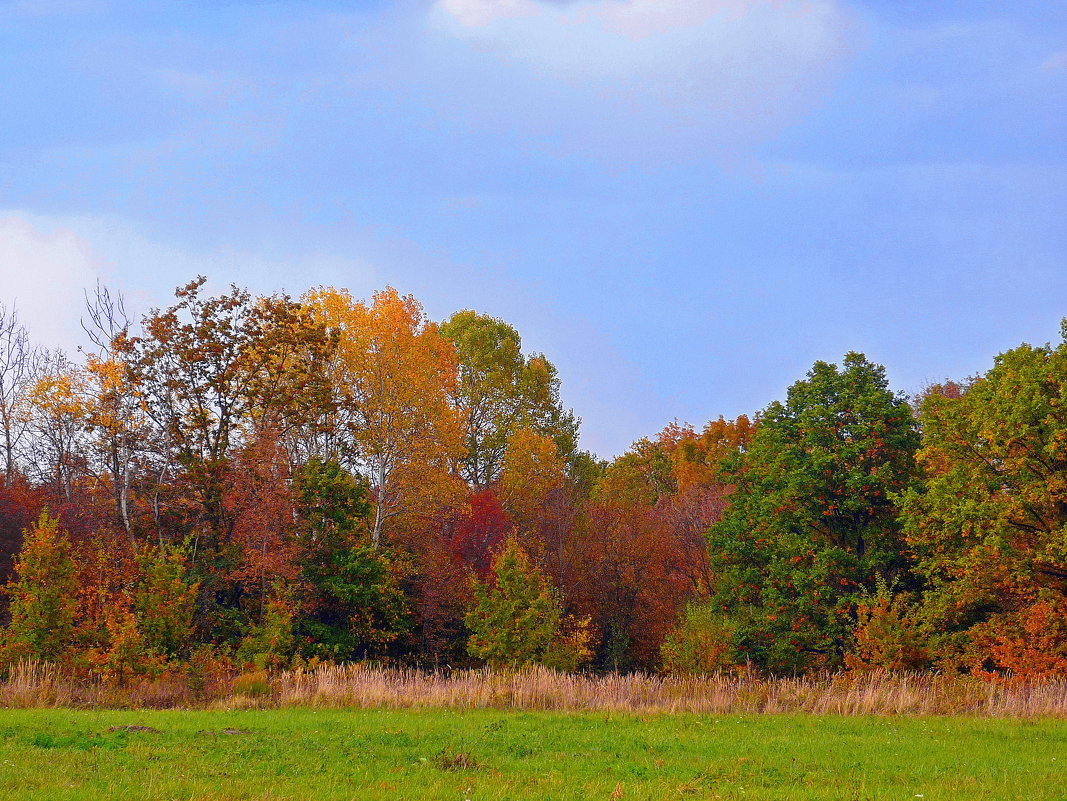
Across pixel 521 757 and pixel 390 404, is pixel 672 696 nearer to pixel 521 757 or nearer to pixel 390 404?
pixel 521 757

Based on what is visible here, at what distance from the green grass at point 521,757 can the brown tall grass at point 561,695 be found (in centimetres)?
199

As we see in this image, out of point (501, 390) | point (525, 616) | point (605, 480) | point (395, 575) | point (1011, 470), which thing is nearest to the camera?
point (1011, 470)

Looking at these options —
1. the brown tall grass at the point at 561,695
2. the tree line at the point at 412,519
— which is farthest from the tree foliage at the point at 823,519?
the brown tall grass at the point at 561,695

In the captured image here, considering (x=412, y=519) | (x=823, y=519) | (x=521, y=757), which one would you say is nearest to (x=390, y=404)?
(x=412, y=519)

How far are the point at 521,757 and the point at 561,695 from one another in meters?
9.19

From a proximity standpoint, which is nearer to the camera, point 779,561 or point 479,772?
point 479,772

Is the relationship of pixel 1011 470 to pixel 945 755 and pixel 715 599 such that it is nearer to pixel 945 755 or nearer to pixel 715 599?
pixel 715 599

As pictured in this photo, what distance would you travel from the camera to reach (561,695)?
74.9 feet

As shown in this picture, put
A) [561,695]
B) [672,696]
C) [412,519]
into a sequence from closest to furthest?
[561,695]
[672,696]
[412,519]

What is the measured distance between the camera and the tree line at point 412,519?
32344 mm

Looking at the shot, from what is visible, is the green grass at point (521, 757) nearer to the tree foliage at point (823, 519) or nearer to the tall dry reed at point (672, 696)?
the tall dry reed at point (672, 696)

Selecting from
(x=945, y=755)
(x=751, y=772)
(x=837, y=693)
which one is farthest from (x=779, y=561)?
(x=751, y=772)

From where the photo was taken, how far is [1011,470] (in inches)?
1284

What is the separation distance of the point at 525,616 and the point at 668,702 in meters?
15.1
